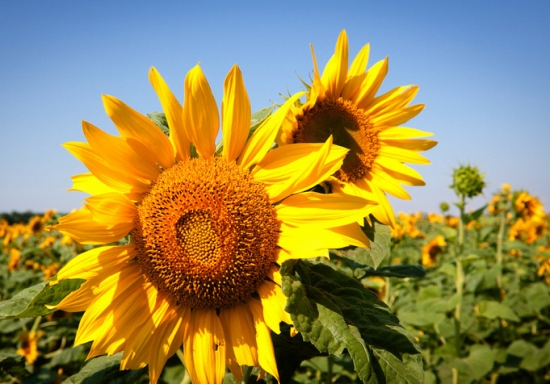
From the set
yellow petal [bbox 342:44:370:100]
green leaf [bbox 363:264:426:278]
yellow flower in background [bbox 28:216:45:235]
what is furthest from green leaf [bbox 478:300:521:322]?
yellow flower in background [bbox 28:216:45:235]

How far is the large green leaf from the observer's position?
1.26 meters

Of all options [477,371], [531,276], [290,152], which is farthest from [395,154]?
[531,276]

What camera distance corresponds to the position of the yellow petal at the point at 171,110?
1.47 meters

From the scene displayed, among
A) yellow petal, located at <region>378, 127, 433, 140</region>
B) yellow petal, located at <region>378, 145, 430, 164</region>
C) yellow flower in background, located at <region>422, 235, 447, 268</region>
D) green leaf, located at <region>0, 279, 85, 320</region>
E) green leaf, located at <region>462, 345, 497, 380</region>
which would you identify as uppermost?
yellow petal, located at <region>378, 127, 433, 140</region>

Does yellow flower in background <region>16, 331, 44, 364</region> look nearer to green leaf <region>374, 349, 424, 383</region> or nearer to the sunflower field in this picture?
the sunflower field

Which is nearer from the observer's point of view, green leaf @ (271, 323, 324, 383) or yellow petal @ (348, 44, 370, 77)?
green leaf @ (271, 323, 324, 383)

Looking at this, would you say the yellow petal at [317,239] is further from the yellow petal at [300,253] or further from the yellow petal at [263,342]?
the yellow petal at [263,342]

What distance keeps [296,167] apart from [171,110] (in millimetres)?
466

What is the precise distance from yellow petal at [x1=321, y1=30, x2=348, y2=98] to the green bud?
272cm

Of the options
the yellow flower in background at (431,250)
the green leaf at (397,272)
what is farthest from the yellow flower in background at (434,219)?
the green leaf at (397,272)

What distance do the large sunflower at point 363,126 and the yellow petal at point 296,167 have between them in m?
0.53

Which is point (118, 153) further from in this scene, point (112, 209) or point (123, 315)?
point (123, 315)

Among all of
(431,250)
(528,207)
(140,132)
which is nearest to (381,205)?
(140,132)

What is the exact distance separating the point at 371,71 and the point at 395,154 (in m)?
0.44
